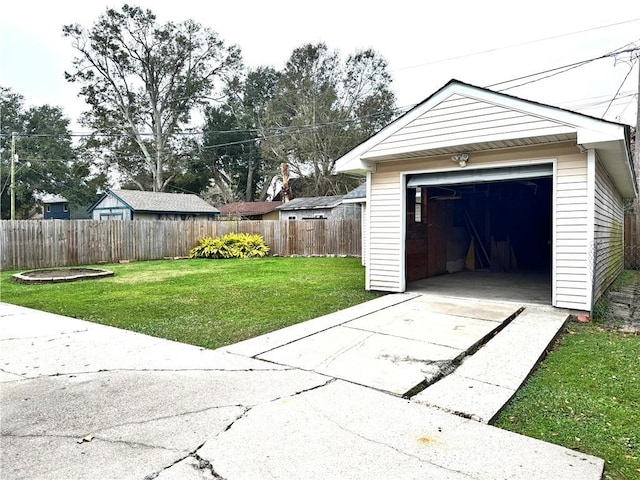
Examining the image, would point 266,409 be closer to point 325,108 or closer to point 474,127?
point 474,127

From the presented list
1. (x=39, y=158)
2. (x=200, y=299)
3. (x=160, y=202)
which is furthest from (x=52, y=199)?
(x=200, y=299)

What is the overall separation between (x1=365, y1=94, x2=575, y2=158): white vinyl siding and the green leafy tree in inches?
801

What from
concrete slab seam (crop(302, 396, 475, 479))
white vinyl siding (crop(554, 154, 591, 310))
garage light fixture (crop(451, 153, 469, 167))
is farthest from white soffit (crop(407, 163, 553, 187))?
concrete slab seam (crop(302, 396, 475, 479))

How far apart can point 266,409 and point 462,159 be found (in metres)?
5.15

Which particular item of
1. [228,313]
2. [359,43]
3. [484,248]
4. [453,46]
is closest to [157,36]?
[359,43]

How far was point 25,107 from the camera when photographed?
31.4 meters

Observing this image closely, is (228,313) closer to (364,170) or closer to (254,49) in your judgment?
(364,170)

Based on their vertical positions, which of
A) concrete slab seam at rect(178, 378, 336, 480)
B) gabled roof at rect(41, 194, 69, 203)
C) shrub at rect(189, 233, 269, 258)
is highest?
gabled roof at rect(41, 194, 69, 203)

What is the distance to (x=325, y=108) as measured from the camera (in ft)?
87.7

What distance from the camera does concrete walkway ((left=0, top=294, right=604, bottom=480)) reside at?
2064mm

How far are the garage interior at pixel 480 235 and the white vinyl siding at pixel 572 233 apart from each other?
2.20 ft

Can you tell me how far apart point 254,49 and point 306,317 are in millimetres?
32157

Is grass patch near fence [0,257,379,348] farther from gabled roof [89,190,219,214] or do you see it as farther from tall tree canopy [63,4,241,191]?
tall tree canopy [63,4,241,191]

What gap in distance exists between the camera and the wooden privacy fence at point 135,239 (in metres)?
12.3
